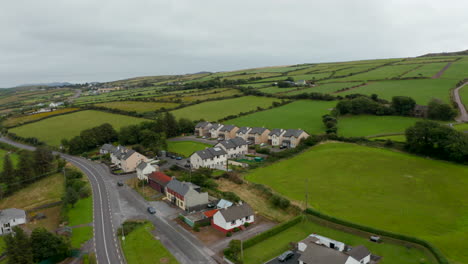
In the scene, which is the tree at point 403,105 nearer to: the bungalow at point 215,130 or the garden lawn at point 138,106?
the bungalow at point 215,130

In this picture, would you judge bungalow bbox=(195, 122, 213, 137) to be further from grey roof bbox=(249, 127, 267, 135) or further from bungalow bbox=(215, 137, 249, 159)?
bungalow bbox=(215, 137, 249, 159)

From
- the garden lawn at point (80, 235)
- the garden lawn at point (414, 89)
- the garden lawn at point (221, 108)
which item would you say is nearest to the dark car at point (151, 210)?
the garden lawn at point (80, 235)

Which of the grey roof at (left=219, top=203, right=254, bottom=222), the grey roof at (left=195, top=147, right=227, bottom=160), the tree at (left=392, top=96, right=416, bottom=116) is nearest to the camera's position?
the grey roof at (left=219, top=203, right=254, bottom=222)

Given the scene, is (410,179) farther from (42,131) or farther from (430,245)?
(42,131)

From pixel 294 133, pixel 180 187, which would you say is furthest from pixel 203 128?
pixel 180 187

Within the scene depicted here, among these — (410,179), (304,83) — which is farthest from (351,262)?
(304,83)

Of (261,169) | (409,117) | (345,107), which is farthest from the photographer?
(345,107)

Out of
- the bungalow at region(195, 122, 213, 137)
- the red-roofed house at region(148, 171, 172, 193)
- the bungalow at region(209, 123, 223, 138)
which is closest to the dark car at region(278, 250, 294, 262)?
the red-roofed house at region(148, 171, 172, 193)
